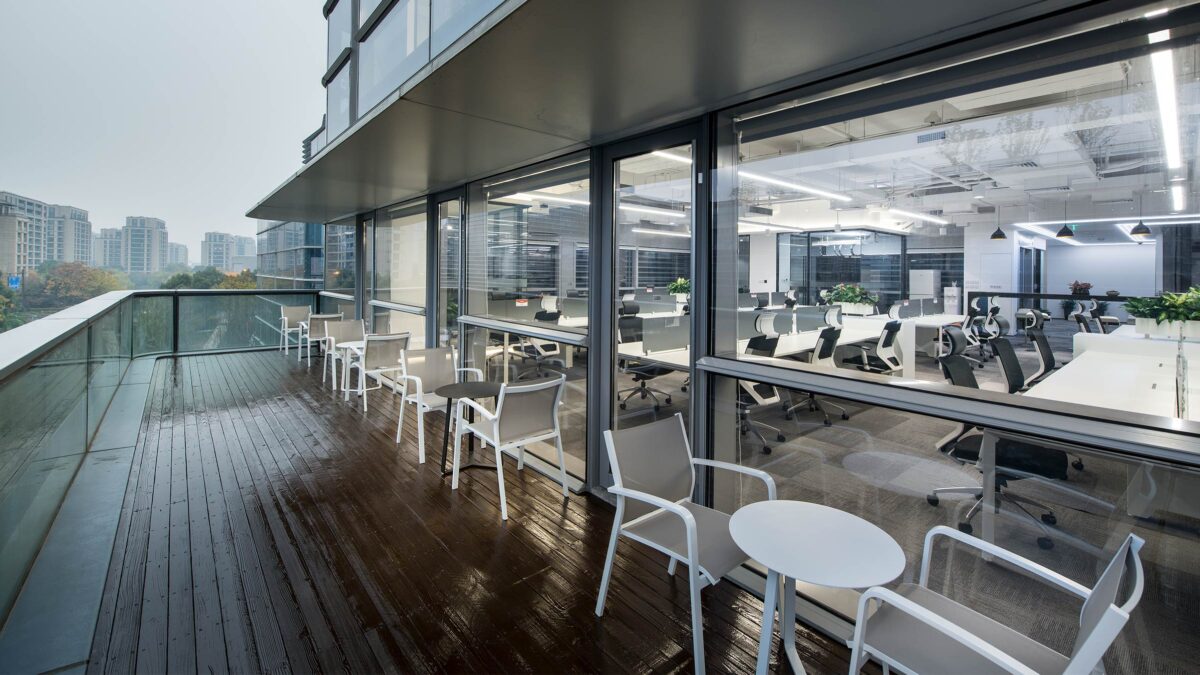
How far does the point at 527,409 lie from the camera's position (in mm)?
3371

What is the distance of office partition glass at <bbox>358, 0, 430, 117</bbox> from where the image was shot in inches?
124

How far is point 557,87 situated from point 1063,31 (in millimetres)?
1992

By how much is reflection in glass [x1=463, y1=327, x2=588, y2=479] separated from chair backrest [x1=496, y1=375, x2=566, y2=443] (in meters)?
0.37

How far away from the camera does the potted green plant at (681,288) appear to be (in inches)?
120

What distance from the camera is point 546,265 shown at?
14.1ft

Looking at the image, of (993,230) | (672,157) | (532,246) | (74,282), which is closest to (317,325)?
(532,246)

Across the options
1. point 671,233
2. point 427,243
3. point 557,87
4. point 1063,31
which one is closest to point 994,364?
point 1063,31

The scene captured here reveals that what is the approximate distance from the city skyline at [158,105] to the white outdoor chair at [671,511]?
823 inches

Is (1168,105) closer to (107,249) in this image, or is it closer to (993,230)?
(993,230)

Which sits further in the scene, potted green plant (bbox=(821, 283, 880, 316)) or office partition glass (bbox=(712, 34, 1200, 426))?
potted green plant (bbox=(821, 283, 880, 316))

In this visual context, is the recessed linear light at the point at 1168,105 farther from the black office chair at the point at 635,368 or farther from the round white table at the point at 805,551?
the black office chair at the point at 635,368

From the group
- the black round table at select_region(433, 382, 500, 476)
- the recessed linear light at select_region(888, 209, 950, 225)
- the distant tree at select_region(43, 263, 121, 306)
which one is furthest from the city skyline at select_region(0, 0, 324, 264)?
the recessed linear light at select_region(888, 209, 950, 225)

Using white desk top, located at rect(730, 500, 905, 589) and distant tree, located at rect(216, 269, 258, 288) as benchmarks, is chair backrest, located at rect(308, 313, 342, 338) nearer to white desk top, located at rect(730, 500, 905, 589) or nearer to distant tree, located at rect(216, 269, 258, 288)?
distant tree, located at rect(216, 269, 258, 288)

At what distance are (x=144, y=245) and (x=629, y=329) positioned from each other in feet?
49.6
